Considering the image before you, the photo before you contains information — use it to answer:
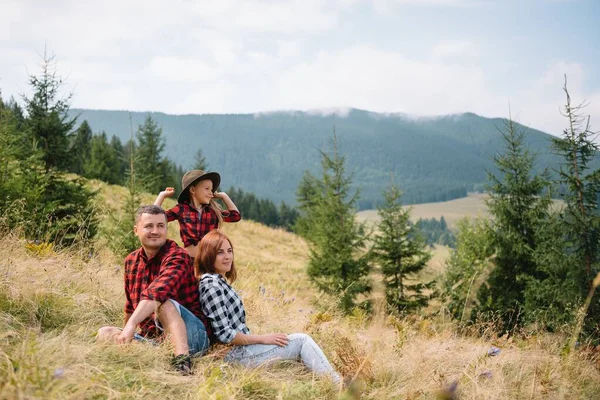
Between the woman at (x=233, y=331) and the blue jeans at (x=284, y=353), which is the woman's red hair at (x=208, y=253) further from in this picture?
the blue jeans at (x=284, y=353)

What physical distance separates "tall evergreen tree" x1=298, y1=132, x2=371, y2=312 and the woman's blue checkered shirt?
8.26m

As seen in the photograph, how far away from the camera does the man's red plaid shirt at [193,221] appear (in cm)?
484

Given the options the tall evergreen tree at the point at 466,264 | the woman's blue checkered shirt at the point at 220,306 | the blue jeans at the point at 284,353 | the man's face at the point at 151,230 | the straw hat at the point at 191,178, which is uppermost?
the straw hat at the point at 191,178

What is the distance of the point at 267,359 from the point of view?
360 centimetres

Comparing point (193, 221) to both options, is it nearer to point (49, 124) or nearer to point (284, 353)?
point (284, 353)

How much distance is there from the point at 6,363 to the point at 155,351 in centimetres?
102

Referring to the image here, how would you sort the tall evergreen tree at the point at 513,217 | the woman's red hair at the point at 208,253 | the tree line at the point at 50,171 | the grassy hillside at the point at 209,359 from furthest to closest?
the tall evergreen tree at the point at 513,217, the tree line at the point at 50,171, the woman's red hair at the point at 208,253, the grassy hillside at the point at 209,359

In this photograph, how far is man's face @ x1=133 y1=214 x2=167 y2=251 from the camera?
363 cm

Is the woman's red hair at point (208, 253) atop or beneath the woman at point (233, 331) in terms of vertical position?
atop

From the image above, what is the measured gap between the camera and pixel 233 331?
11.8ft

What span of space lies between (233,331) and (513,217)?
33.7 ft

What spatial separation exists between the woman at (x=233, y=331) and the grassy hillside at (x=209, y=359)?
0.12 metres

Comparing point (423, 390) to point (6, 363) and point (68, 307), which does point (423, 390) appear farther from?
point (68, 307)

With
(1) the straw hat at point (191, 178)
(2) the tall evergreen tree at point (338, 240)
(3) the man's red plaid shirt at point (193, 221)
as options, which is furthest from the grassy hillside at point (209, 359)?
(2) the tall evergreen tree at point (338, 240)
